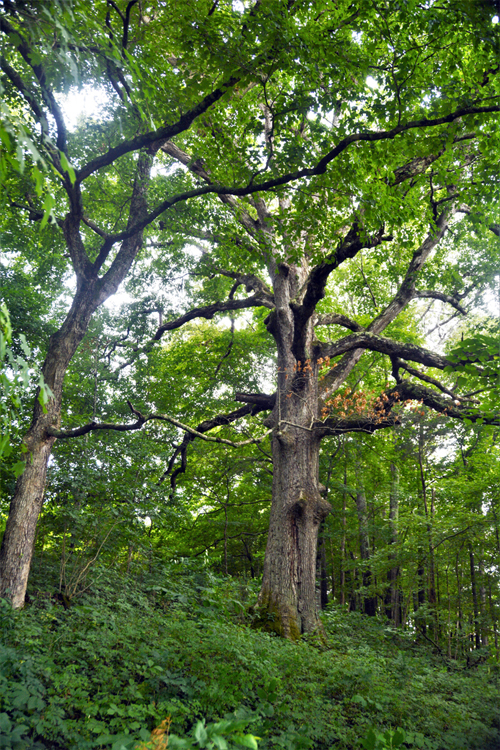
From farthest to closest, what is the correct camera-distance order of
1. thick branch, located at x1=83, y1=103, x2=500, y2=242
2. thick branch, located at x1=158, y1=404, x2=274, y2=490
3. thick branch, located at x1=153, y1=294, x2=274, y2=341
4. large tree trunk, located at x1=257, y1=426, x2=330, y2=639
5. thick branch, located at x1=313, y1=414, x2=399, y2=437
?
1. thick branch, located at x1=153, y1=294, x2=274, y2=341
2. thick branch, located at x1=158, y1=404, x2=274, y2=490
3. thick branch, located at x1=313, y1=414, x2=399, y2=437
4. large tree trunk, located at x1=257, y1=426, x2=330, y2=639
5. thick branch, located at x1=83, y1=103, x2=500, y2=242

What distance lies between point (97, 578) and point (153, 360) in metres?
6.13

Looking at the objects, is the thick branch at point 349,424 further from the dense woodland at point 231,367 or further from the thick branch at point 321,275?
the thick branch at point 321,275

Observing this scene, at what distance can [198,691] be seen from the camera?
341cm

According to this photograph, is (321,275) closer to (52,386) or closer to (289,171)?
(289,171)

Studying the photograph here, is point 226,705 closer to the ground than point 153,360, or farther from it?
closer to the ground

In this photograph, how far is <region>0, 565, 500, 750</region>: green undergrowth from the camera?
274 cm

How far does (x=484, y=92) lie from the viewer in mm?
5516

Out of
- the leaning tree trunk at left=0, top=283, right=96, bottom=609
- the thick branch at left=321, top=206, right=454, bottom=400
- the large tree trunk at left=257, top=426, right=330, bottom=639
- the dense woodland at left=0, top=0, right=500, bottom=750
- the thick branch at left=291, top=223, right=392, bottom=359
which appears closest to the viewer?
the dense woodland at left=0, top=0, right=500, bottom=750

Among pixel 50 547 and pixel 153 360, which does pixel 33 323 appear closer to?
pixel 153 360

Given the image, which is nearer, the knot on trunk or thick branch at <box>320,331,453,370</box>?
the knot on trunk

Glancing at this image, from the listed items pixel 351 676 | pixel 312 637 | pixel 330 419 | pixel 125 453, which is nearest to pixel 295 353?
pixel 330 419

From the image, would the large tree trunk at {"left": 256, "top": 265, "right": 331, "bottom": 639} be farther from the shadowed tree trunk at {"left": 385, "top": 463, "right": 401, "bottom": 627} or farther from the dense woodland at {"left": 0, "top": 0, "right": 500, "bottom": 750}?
the shadowed tree trunk at {"left": 385, "top": 463, "right": 401, "bottom": 627}

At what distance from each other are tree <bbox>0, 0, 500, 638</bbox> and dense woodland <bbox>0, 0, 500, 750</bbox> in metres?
0.06

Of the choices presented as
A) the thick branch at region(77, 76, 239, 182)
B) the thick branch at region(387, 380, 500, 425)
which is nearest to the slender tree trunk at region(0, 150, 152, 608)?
the thick branch at region(77, 76, 239, 182)
